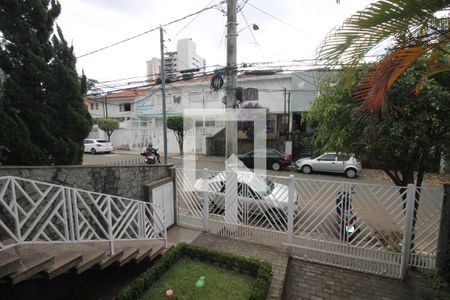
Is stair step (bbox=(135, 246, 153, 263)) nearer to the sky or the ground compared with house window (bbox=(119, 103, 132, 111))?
nearer to the ground

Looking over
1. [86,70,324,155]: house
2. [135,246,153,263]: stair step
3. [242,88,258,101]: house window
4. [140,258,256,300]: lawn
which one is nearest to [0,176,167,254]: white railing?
[135,246,153,263]: stair step

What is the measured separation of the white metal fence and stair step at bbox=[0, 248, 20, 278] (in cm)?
367

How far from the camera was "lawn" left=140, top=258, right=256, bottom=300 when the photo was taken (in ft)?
12.7

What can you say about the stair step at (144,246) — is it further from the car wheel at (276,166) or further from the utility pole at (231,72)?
the car wheel at (276,166)

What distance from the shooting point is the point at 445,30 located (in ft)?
7.41

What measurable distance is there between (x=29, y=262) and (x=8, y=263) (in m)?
0.24

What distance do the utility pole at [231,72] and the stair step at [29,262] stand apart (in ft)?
12.5

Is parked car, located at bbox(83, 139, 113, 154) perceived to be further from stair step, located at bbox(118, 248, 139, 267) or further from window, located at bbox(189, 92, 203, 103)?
stair step, located at bbox(118, 248, 139, 267)

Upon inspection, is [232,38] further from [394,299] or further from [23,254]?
[394,299]

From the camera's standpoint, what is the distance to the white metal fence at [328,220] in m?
4.41

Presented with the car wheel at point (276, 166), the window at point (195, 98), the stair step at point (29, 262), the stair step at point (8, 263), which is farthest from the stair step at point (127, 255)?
the window at point (195, 98)

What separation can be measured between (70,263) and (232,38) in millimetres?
4989

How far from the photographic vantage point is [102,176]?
16.1 feet

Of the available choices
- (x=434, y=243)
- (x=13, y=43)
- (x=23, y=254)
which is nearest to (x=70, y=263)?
(x=23, y=254)
